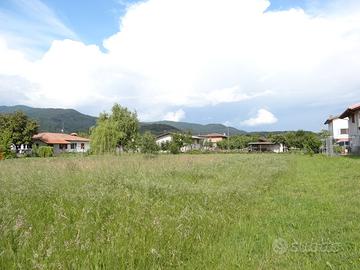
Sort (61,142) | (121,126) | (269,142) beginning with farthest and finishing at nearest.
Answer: (269,142) → (61,142) → (121,126)

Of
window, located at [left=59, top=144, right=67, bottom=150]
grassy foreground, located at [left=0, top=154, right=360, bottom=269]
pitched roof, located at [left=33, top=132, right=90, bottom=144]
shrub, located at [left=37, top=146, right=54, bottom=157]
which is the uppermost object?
pitched roof, located at [left=33, top=132, right=90, bottom=144]

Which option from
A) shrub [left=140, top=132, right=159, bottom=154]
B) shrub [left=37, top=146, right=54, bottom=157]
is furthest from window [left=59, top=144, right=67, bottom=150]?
shrub [left=140, top=132, right=159, bottom=154]

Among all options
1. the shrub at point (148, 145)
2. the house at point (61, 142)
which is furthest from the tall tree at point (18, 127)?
the shrub at point (148, 145)

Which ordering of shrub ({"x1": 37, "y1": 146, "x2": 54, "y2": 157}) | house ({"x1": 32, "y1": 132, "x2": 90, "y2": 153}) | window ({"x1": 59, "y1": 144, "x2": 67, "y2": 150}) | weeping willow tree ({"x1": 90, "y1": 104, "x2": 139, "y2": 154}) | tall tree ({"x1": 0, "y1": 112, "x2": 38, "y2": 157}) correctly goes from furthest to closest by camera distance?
window ({"x1": 59, "y1": 144, "x2": 67, "y2": 150}) < house ({"x1": 32, "y1": 132, "x2": 90, "y2": 153}) < tall tree ({"x1": 0, "y1": 112, "x2": 38, "y2": 157}) < shrub ({"x1": 37, "y1": 146, "x2": 54, "y2": 157}) < weeping willow tree ({"x1": 90, "y1": 104, "x2": 139, "y2": 154})

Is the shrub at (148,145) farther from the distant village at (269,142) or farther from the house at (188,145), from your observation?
the house at (188,145)

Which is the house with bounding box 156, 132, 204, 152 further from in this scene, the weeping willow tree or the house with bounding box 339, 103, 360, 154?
the house with bounding box 339, 103, 360, 154

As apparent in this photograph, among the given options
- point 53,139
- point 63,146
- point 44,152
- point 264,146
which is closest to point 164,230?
point 44,152

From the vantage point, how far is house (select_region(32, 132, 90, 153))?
84.1m

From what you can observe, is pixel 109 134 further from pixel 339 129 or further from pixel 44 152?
pixel 339 129

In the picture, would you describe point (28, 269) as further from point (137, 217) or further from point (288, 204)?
point (288, 204)

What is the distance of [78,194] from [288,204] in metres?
5.20

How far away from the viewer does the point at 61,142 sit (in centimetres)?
8781

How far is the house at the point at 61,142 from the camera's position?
8414 centimetres

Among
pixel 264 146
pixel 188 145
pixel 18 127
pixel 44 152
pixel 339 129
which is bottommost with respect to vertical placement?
pixel 44 152
